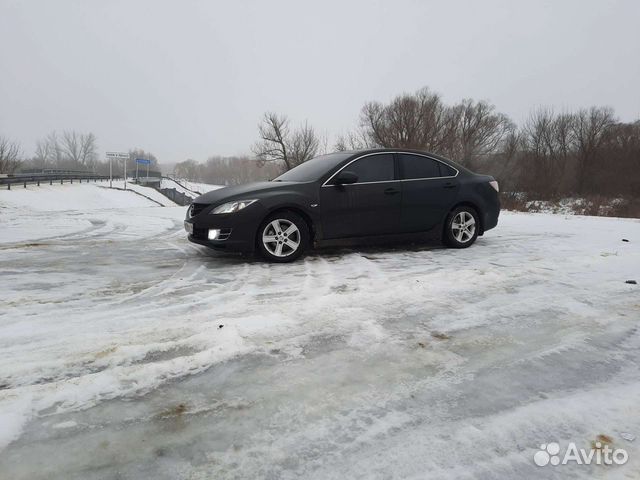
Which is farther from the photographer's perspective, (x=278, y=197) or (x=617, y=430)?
(x=278, y=197)

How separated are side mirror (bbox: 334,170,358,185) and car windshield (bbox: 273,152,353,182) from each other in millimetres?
249

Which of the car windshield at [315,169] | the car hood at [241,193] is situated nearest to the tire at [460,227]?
the car windshield at [315,169]

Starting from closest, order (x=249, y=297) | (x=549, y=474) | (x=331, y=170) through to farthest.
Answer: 1. (x=549, y=474)
2. (x=249, y=297)
3. (x=331, y=170)

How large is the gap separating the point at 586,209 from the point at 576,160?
58.9 ft

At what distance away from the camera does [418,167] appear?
5816 mm

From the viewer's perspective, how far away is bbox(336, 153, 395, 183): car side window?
17.8 feet

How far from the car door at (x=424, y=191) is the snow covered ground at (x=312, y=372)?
60.1 inches

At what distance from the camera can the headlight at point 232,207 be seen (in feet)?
15.7

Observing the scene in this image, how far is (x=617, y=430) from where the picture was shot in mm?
1653

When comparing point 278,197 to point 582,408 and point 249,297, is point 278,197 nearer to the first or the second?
point 249,297

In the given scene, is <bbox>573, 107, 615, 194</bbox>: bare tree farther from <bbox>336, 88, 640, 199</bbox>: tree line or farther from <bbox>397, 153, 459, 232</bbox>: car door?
<bbox>397, 153, 459, 232</bbox>: car door

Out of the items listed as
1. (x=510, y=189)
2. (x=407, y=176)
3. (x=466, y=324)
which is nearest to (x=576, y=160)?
(x=510, y=189)

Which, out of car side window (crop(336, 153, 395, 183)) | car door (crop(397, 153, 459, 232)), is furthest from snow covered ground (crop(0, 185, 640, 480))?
car side window (crop(336, 153, 395, 183))

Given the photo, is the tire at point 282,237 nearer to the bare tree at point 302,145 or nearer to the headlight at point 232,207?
the headlight at point 232,207
